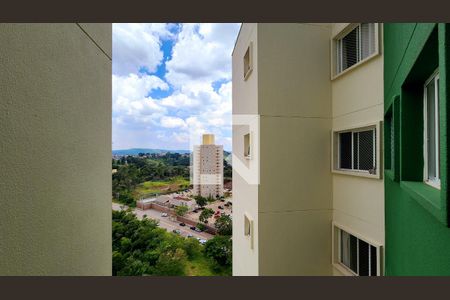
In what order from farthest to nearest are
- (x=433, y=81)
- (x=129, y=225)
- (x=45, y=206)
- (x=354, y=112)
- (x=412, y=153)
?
1. (x=129, y=225)
2. (x=354, y=112)
3. (x=412, y=153)
4. (x=433, y=81)
5. (x=45, y=206)

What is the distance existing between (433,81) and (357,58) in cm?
297

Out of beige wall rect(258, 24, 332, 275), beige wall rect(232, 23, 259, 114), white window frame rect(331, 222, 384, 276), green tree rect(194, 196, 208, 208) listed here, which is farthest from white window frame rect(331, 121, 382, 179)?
green tree rect(194, 196, 208, 208)

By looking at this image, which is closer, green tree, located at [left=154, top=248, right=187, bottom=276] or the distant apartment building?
the distant apartment building

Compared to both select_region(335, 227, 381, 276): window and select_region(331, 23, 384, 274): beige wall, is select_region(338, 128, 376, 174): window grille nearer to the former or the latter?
select_region(331, 23, 384, 274): beige wall

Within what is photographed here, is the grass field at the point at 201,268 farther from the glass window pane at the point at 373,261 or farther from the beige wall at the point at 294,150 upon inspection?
the glass window pane at the point at 373,261

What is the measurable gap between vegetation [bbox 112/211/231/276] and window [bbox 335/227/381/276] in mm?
8370

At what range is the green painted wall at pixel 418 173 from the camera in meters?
1.01

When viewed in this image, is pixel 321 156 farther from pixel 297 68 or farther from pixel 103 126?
pixel 103 126

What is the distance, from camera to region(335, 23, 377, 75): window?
3.98 metres

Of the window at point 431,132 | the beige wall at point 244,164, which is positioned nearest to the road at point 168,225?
the beige wall at point 244,164

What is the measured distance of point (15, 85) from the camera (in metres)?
0.91

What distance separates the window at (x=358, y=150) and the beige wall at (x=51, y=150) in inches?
165

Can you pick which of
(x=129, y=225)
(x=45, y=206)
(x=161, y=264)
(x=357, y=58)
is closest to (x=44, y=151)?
→ (x=45, y=206)

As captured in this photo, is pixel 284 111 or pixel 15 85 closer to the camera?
pixel 15 85
